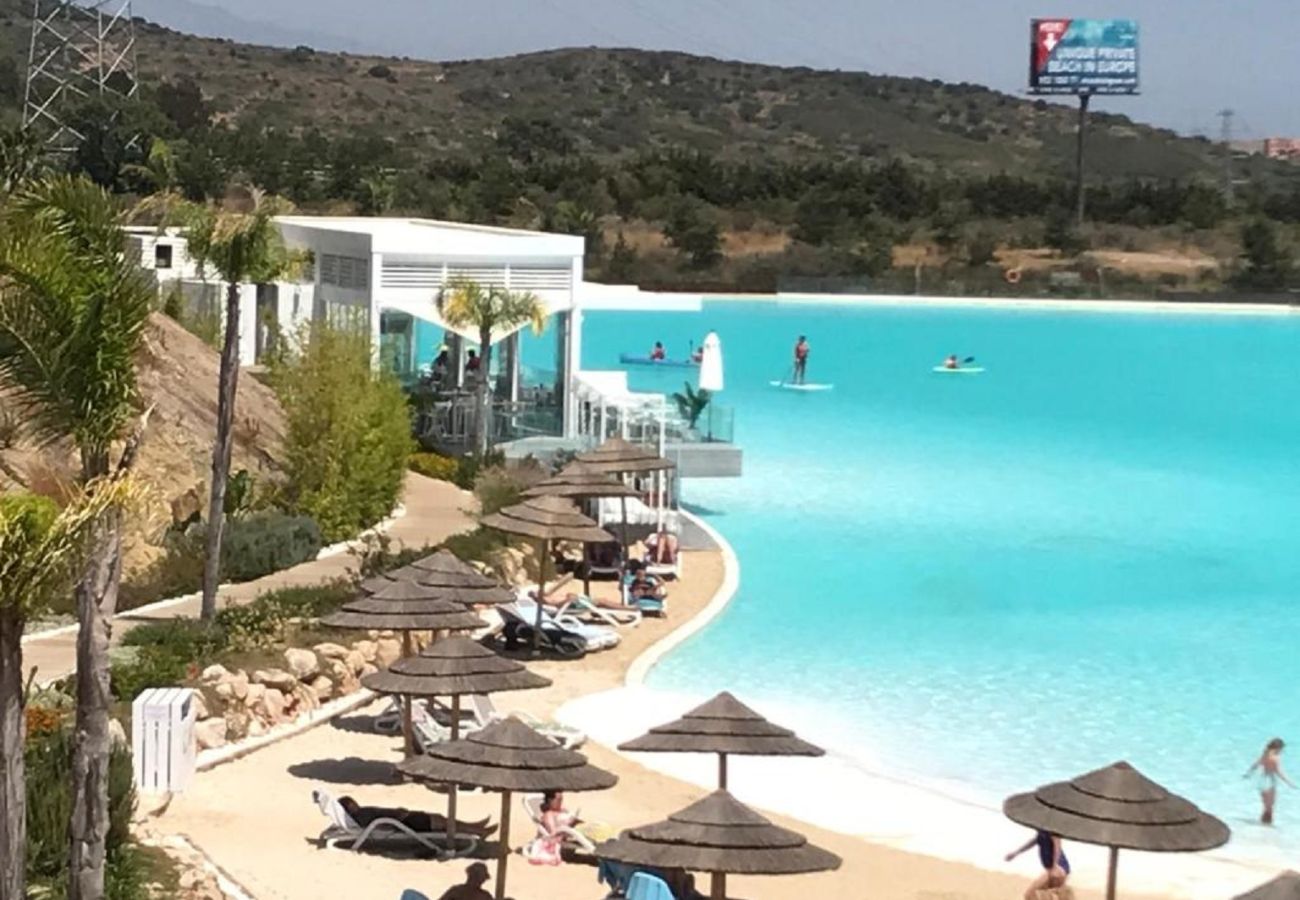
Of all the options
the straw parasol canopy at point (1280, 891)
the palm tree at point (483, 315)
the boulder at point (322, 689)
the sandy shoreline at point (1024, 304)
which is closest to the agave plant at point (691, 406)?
the palm tree at point (483, 315)

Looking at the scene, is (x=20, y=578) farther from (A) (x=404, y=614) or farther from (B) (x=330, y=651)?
(B) (x=330, y=651)

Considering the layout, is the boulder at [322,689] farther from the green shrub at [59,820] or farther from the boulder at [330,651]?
the green shrub at [59,820]

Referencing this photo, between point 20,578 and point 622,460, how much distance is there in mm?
14403

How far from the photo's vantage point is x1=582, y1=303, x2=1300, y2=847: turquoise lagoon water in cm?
1600

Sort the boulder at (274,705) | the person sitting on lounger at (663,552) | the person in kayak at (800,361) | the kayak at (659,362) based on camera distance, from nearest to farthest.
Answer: the boulder at (274,705) → the person sitting on lounger at (663,552) → the person in kayak at (800,361) → the kayak at (659,362)

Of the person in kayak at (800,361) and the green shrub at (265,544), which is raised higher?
the person in kayak at (800,361)

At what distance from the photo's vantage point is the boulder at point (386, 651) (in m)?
15.5

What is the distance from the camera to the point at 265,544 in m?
18.4

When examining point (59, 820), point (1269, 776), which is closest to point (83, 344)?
point (59, 820)

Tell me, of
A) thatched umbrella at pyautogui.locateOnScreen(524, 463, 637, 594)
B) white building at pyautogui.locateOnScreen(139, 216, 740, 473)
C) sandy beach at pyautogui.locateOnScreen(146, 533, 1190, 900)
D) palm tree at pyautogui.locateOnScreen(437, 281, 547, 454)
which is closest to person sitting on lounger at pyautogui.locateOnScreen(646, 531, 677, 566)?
thatched umbrella at pyautogui.locateOnScreen(524, 463, 637, 594)

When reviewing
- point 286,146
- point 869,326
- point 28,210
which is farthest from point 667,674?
point 286,146

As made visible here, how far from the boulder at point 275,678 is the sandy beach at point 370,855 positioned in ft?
1.25

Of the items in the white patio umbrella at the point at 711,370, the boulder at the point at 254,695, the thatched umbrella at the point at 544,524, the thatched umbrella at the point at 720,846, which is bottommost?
the boulder at the point at 254,695

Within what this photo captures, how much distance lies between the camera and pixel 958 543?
24.5 meters
